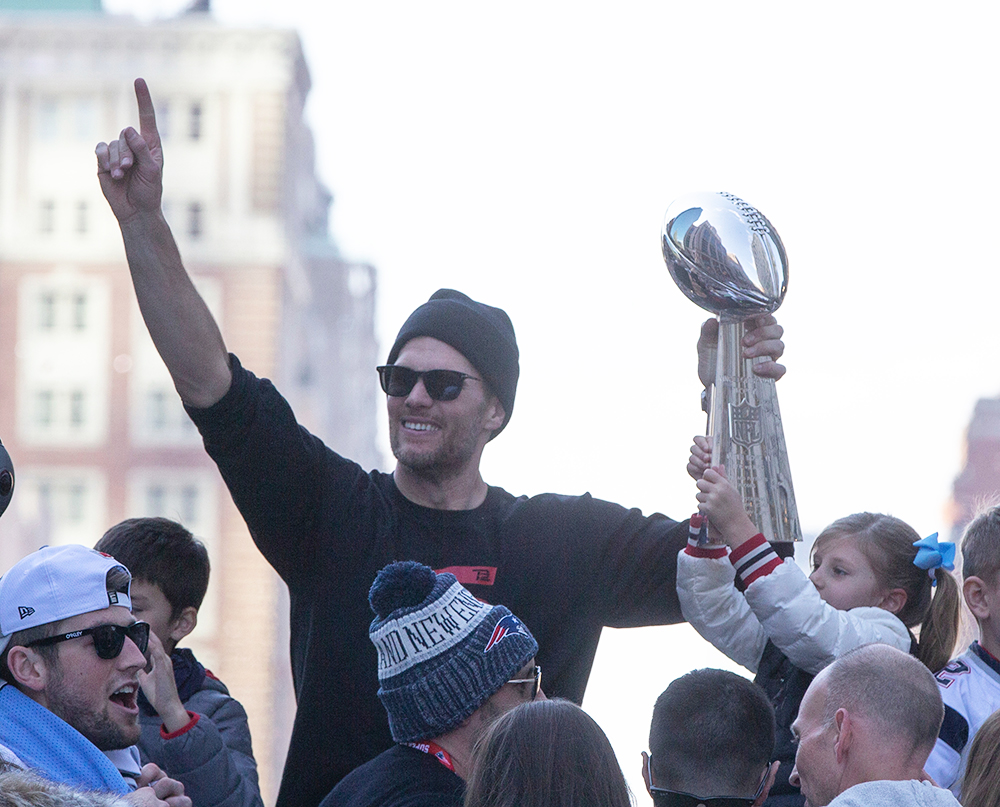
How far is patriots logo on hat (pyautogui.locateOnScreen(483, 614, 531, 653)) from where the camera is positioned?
2.40 metres

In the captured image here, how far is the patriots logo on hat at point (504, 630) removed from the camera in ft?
7.87

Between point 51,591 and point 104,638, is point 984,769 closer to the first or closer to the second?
point 104,638

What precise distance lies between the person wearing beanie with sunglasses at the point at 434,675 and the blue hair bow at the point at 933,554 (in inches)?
41.9

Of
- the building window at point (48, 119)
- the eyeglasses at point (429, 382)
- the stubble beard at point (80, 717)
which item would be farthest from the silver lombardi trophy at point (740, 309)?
the building window at point (48, 119)

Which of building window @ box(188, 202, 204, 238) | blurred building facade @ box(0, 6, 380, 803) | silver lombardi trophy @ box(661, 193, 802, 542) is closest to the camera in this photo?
silver lombardi trophy @ box(661, 193, 802, 542)

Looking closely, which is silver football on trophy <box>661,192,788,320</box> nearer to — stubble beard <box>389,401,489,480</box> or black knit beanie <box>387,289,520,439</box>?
black knit beanie <box>387,289,520,439</box>

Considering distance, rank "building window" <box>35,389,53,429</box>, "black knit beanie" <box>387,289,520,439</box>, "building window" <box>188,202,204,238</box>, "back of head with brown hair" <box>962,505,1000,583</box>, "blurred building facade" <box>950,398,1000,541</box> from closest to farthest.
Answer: "back of head with brown hair" <box>962,505,1000,583</box>, "black knit beanie" <box>387,289,520,439</box>, "blurred building facade" <box>950,398,1000,541</box>, "building window" <box>35,389,53,429</box>, "building window" <box>188,202,204,238</box>

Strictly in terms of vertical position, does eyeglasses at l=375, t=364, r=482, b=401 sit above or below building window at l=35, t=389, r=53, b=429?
above

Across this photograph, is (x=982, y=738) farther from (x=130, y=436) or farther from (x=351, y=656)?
(x=130, y=436)

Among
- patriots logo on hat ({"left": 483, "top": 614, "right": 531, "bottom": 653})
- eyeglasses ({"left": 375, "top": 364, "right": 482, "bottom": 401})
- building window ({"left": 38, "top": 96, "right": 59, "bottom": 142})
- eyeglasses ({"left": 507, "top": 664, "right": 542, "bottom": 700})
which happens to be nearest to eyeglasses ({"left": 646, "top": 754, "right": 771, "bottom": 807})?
eyeglasses ({"left": 507, "top": 664, "right": 542, "bottom": 700})

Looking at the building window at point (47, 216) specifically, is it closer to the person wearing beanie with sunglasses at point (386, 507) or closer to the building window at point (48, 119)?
the building window at point (48, 119)

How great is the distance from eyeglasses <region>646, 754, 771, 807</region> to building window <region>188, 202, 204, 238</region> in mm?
51448

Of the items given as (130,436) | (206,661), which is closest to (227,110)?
(130,436)

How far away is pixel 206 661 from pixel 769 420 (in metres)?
47.2
